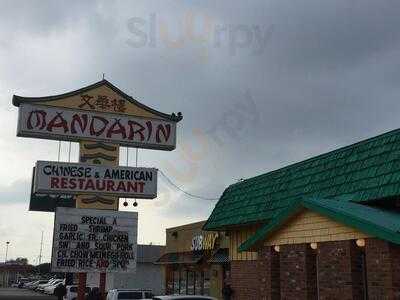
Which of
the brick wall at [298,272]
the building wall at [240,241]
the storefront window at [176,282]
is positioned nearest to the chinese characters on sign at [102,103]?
the building wall at [240,241]

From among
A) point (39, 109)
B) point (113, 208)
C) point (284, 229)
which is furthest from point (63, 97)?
point (284, 229)

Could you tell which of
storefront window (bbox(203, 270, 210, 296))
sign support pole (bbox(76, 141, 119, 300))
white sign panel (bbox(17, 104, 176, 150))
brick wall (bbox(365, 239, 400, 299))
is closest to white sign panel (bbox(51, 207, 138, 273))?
sign support pole (bbox(76, 141, 119, 300))

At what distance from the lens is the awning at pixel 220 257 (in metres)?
25.7

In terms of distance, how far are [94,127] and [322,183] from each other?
7709 millimetres

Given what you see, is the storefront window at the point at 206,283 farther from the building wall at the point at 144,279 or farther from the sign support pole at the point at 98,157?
the building wall at the point at 144,279

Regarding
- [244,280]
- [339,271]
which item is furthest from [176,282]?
[339,271]

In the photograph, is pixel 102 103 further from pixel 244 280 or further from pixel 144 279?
pixel 144 279

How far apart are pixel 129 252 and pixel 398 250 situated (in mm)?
9885

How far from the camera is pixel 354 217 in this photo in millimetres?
11852

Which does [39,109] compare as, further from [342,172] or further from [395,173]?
[395,173]

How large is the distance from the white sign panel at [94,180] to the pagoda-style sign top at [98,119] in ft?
3.10

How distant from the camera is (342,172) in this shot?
57.7ft

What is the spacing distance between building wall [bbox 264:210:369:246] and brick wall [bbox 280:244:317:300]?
0.75 ft

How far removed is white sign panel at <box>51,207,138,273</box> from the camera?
17.8 meters
